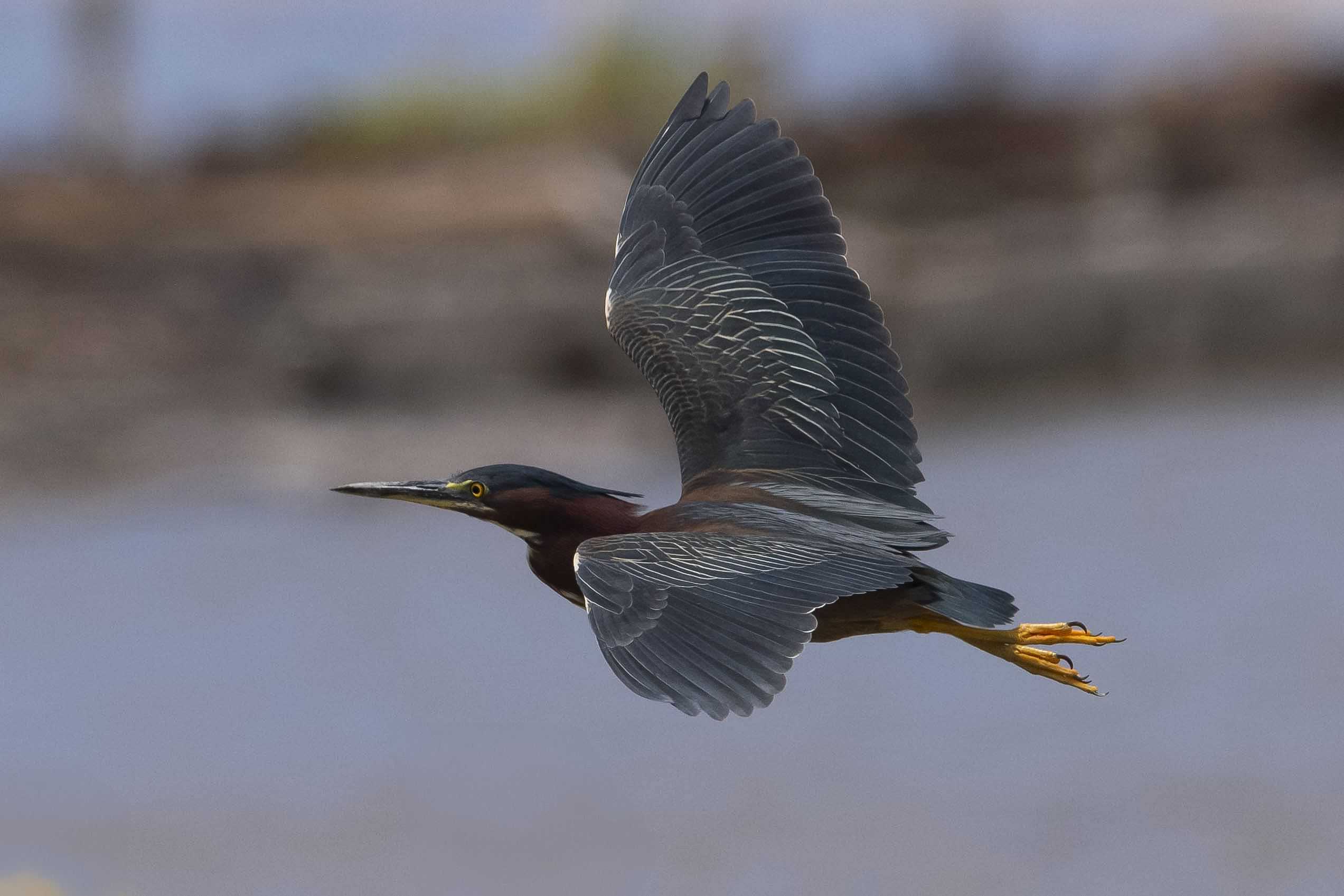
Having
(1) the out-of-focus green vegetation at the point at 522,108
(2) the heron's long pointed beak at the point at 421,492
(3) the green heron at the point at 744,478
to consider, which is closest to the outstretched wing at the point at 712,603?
(3) the green heron at the point at 744,478

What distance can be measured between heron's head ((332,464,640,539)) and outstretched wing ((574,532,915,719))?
48 centimetres

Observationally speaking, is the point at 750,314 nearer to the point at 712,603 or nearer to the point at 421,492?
the point at 421,492

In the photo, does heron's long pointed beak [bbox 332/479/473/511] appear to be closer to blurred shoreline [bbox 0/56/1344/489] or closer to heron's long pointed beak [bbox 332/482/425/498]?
heron's long pointed beak [bbox 332/482/425/498]

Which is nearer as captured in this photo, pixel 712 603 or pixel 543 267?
pixel 712 603

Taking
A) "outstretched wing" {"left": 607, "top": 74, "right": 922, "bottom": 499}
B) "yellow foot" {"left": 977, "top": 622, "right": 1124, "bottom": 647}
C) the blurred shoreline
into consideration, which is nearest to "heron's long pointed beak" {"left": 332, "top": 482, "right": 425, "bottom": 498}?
"outstretched wing" {"left": 607, "top": 74, "right": 922, "bottom": 499}

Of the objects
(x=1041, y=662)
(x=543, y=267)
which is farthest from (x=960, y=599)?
(x=543, y=267)

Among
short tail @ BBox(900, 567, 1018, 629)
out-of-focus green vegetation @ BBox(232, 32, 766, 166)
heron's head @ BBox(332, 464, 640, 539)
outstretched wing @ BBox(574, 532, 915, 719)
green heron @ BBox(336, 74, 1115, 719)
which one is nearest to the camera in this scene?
outstretched wing @ BBox(574, 532, 915, 719)

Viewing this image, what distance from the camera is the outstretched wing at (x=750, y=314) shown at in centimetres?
560

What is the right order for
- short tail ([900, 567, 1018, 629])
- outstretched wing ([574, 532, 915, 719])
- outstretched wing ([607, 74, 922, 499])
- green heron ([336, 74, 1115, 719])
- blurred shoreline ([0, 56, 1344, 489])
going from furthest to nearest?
blurred shoreline ([0, 56, 1344, 489]) → outstretched wing ([607, 74, 922, 499]) → short tail ([900, 567, 1018, 629]) → green heron ([336, 74, 1115, 719]) → outstretched wing ([574, 532, 915, 719])

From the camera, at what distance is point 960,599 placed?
494cm

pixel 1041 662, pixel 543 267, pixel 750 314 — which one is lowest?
pixel 1041 662

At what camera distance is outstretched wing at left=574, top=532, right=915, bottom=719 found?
432cm

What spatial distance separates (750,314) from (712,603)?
144 cm

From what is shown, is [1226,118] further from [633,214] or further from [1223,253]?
[633,214]
